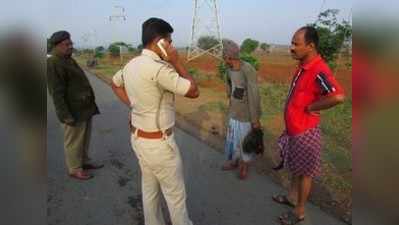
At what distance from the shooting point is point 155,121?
98.3 inches

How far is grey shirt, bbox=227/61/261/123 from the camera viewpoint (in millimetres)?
3840

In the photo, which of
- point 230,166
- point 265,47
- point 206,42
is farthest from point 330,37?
point 265,47

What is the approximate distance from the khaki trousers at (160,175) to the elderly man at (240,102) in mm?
1471

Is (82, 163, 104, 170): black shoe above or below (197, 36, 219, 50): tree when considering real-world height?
below

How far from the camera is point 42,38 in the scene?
113 cm

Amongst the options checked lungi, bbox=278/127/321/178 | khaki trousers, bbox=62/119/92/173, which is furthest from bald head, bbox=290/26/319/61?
khaki trousers, bbox=62/119/92/173

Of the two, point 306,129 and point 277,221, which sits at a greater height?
point 306,129

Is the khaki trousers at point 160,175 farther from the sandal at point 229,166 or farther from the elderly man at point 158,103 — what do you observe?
the sandal at point 229,166

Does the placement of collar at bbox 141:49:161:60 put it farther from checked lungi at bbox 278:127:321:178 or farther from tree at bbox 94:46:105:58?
tree at bbox 94:46:105:58

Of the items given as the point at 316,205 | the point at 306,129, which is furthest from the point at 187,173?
the point at 306,129

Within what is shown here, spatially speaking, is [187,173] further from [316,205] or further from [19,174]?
[19,174]

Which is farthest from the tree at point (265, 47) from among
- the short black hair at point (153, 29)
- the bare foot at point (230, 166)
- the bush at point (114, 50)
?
the short black hair at point (153, 29)

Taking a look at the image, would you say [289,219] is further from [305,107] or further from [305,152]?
[305,107]

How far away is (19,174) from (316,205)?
3.23 meters
